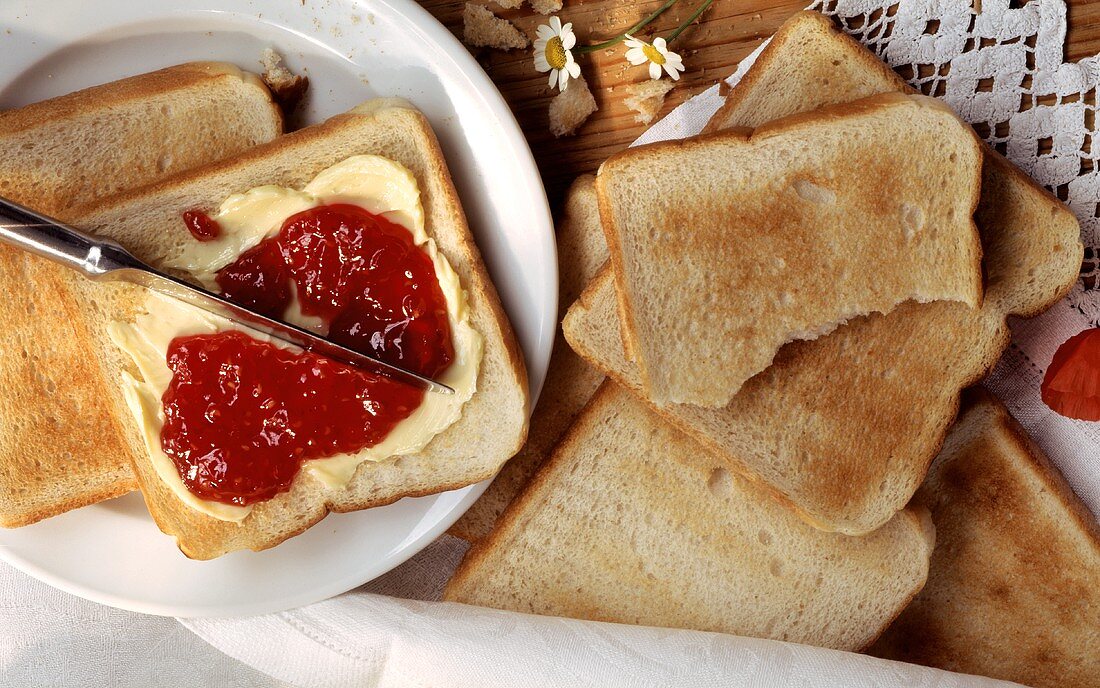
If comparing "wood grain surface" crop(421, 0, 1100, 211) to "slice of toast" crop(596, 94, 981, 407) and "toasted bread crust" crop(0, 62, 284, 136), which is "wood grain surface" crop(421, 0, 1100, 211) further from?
"toasted bread crust" crop(0, 62, 284, 136)

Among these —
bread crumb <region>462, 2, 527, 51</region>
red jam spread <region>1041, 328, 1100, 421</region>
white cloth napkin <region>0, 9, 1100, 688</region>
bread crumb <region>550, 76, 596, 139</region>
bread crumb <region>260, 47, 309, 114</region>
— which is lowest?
white cloth napkin <region>0, 9, 1100, 688</region>

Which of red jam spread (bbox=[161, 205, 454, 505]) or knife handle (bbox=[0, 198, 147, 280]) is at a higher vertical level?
knife handle (bbox=[0, 198, 147, 280])

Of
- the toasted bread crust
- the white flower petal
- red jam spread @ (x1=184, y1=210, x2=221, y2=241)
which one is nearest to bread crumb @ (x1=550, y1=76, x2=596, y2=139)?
the white flower petal

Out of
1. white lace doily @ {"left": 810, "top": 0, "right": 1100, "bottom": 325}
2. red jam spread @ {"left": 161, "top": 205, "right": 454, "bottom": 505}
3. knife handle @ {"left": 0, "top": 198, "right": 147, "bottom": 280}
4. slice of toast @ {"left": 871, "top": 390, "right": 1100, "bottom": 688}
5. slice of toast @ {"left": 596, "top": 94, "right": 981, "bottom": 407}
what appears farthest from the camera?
slice of toast @ {"left": 871, "top": 390, "right": 1100, "bottom": 688}

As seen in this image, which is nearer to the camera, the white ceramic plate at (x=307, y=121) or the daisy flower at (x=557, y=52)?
the white ceramic plate at (x=307, y=121)

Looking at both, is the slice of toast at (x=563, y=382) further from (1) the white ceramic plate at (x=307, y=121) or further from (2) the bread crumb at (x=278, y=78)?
(2) the bread crumb at (x=278, y=78)

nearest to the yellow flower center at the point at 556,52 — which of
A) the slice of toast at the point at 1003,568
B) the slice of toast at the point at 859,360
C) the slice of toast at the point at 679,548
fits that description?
the slice of toast at the point at 859,360

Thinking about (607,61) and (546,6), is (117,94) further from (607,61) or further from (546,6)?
(607,61)
